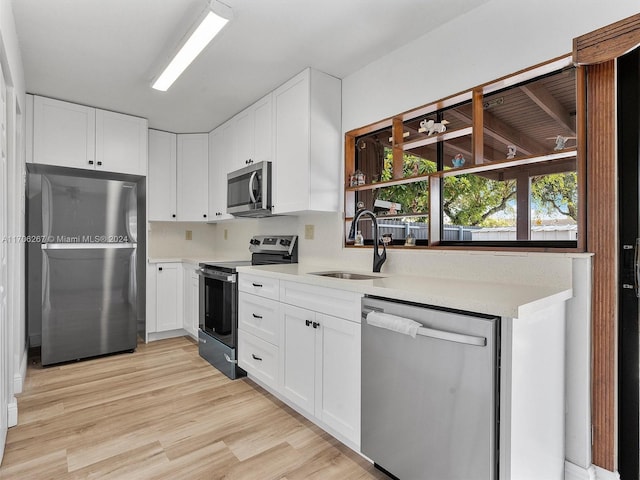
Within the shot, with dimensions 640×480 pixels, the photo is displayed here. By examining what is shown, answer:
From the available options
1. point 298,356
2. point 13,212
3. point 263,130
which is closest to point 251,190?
point 263,130

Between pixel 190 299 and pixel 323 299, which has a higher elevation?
pixel 323 299

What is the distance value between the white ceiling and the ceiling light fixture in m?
0.06

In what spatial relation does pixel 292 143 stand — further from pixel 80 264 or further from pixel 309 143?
pixel 80 264

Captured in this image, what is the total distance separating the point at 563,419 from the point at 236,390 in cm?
202

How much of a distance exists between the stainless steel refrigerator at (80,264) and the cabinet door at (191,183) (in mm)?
782

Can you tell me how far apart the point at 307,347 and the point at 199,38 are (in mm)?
1911

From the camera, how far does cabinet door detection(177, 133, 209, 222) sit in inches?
166

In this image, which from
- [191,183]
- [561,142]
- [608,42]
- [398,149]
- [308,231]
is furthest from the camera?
[191,183]

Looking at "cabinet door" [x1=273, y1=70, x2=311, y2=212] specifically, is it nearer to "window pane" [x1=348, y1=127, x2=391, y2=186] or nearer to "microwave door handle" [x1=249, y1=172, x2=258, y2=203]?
"microwave door handle" [x1=249, y1=172, x2=258, y2=203]

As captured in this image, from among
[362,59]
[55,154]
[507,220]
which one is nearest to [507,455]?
[507,220]

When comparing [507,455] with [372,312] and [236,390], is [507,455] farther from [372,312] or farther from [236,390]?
[236,390]

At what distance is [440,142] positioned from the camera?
232cm

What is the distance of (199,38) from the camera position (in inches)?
83.7

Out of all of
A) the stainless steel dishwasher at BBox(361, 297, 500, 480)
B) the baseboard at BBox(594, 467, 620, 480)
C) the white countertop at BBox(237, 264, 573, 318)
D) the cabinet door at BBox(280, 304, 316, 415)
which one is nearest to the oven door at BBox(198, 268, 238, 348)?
the cabinet door at BBox(280, 304, 316, 415)
